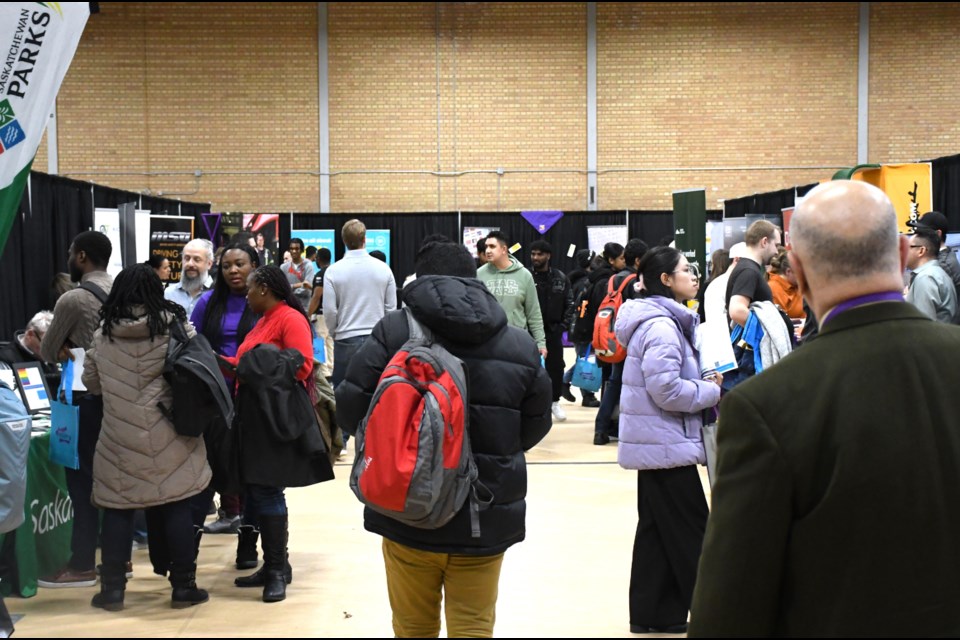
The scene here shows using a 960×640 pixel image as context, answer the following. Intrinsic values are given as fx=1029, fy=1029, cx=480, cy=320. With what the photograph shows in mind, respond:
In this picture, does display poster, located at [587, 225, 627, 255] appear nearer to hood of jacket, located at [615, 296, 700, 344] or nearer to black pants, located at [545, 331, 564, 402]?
black pants, located at [545, 331, 564, 402]

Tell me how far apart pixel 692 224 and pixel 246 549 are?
219 inches

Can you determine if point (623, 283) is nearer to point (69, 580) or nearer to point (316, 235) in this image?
point (69, 580)

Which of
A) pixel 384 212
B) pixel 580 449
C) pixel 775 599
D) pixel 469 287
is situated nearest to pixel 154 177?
pixel 384 212

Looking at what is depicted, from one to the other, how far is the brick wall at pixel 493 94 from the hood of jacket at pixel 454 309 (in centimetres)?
1493

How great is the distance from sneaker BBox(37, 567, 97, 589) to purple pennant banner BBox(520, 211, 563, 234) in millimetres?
13431

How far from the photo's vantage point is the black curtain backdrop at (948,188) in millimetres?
10812

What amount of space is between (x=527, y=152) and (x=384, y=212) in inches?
104

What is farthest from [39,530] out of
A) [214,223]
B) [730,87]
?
[730,87]

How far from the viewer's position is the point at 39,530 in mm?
4562

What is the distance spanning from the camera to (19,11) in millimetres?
3576

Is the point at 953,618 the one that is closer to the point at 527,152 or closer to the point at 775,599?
the point at 775,599

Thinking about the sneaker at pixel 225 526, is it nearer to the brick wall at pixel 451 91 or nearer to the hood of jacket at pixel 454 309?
the hood of jacket at pixel 454 309

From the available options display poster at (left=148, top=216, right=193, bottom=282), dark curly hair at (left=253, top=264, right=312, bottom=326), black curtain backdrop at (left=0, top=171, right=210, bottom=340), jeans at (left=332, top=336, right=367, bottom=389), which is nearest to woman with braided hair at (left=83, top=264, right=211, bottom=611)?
dark curly hair at (left=253, top=264, right=312, bottom=326)

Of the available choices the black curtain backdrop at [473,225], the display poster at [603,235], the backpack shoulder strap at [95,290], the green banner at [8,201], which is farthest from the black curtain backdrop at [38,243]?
the display poster at [603,235]
